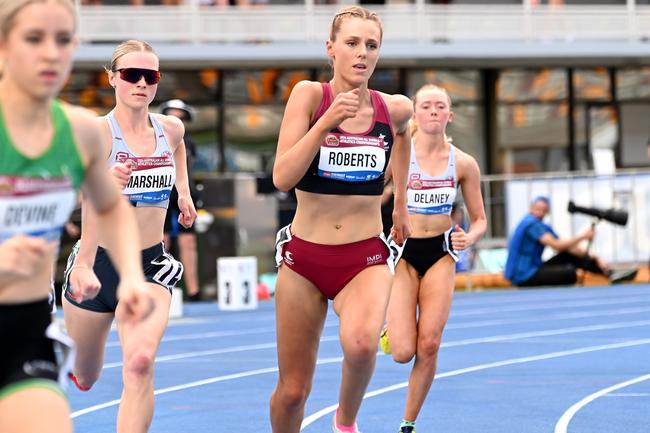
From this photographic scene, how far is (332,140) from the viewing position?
22.2ft

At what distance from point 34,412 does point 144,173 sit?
321 cm

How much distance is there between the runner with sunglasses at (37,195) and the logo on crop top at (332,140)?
87.7 inches

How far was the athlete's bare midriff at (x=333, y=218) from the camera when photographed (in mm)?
6895

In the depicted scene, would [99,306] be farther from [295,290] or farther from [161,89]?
[161,89]

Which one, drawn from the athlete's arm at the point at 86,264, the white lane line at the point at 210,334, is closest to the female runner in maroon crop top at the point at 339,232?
the athlete's arm at the point at 86,264

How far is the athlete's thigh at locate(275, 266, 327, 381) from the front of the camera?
22.4 feet

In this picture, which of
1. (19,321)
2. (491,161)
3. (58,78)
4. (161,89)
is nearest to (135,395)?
(19,321)

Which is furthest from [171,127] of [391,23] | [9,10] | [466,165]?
[391,23]

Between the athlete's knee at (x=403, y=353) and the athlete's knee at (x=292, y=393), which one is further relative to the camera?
the athlete's knee at (x=403, y=353)

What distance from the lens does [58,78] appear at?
4234mm

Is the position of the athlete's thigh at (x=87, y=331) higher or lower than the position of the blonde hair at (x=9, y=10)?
lower

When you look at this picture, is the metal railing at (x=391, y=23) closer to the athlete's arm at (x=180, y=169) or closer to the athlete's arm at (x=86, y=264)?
the athlete's arm at (x=180, y=169)

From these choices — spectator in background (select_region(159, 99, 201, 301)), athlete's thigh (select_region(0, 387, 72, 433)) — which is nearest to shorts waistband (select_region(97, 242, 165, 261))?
athlete's thigh (select_region(0, 387, 72, 433))

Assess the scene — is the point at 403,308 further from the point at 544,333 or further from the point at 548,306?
the point at 548,306
